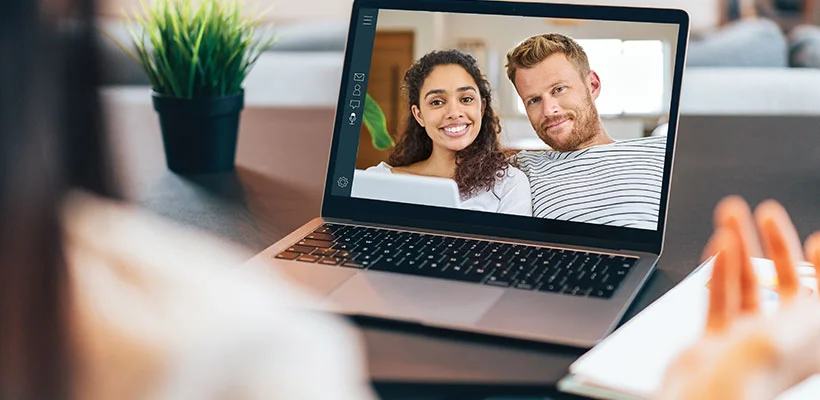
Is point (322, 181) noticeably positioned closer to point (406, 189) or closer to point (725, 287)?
point (406, 189)

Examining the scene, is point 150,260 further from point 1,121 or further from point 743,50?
point 743,50

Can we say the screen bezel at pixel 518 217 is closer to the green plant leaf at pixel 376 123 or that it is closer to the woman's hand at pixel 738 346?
→ the green plant leaf at pixel 376 123

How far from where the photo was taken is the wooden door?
0.93 m

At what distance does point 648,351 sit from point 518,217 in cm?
31

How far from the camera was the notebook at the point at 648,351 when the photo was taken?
564 millimetres

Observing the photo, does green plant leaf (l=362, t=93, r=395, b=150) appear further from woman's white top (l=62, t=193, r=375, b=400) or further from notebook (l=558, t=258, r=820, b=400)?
notebook (l=558, t=258, r=820, b=400)

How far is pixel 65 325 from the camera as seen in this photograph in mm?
386

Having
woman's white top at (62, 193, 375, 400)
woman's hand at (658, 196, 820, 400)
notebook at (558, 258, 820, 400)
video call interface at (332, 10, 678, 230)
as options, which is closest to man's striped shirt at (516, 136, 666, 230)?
video call interface at (332, 10, 678, 230)

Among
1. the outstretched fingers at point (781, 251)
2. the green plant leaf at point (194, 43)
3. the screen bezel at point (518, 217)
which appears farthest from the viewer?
the green plant leaf at point (194, 43)

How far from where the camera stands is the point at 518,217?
35.3 inches

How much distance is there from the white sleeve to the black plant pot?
1.47 feet

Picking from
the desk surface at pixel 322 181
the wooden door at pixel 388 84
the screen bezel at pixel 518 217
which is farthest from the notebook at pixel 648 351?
the wooden door at pixel 388 84

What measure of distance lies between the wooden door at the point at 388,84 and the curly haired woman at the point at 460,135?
0.01m

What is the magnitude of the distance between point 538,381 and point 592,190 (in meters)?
0.32
